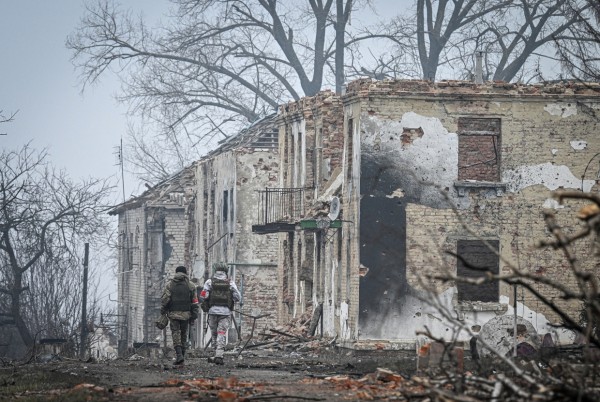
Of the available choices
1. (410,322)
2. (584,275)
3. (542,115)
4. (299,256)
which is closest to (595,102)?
(542,115)

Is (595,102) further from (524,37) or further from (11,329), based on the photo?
(11,329)

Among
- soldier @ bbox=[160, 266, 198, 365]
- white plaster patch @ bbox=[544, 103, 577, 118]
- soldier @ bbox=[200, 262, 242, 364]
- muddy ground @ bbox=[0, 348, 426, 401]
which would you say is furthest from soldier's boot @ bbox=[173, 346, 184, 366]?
white plaster patch @ bbox=[544, 103, 577, 118]

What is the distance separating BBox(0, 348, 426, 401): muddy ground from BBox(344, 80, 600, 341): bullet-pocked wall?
249 cm

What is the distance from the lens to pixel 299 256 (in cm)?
3975

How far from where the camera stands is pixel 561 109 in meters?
33.2

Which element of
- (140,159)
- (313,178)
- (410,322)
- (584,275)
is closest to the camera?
(584,275)

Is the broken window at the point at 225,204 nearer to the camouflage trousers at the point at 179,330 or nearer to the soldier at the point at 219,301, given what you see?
the soldier at the point at 219,301

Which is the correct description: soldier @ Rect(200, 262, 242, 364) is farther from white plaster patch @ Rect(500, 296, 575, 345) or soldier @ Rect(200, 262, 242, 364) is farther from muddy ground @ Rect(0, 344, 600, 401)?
white plaster patch @ Rect(500, 296, 575, 345)

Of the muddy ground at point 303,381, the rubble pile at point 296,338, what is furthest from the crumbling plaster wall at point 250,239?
the muddy ground at point 303,381

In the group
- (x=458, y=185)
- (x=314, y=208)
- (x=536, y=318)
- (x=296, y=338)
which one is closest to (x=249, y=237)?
(x=314, y=208)

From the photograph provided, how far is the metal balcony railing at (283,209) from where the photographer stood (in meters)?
38.3

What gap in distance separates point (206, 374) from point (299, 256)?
1702 centimetres

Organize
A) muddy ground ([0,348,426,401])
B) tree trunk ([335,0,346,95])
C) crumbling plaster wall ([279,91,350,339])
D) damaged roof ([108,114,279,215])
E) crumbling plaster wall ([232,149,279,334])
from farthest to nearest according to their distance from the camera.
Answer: tree trunk ([335,0,346,95])
damaged roof ([108,114,279,215])
crumbling plaster wall ([232,149,279,334])
crumbling plaster wall ([279,91,350,339])
muddy ground ([0,348,426,401])

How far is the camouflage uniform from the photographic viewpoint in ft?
85.1
